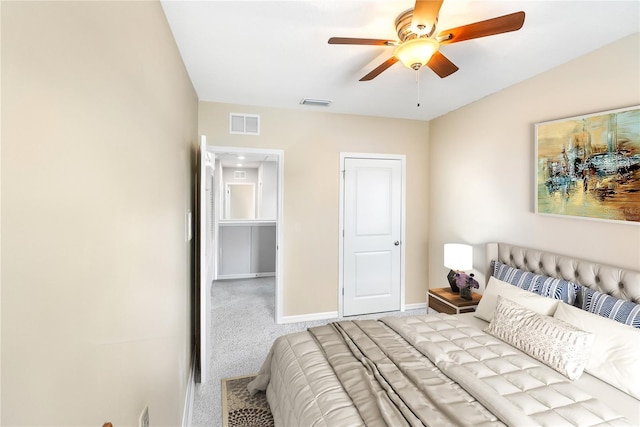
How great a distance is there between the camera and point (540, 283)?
228 cm

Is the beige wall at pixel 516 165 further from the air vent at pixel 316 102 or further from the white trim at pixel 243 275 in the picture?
the white trim at pixel 243 275

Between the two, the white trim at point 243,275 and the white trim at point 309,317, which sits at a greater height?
the white trim at point 243,275

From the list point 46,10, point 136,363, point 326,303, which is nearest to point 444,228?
point 326,303

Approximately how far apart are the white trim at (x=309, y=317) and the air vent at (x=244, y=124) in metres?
2.29

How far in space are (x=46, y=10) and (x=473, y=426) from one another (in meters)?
1.86

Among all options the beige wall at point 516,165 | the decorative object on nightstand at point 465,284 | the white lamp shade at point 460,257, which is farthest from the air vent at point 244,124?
the decorative object on nightstand at point 465,284

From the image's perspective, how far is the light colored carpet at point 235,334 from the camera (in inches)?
91.4

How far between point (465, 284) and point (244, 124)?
2.95 metres

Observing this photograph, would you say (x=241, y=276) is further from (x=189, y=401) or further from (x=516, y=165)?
(x=516, y=165)

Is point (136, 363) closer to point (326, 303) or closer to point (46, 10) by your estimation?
point (46, 10)

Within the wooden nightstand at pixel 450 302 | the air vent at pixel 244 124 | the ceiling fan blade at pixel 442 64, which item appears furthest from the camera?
the air vent at pixel 244 124

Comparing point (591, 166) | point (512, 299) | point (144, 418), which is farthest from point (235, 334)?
point (591, 166)

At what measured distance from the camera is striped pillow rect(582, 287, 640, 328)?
1707mm

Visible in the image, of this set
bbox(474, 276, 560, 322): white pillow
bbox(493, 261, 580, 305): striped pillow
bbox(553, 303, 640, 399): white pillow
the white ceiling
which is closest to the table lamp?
bbox(493, 261, 580, 305): striped pillow
